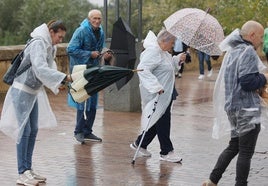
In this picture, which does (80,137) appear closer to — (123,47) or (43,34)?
(123,47)

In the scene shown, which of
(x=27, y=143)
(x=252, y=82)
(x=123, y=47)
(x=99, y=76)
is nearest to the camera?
(x=252, y=82)

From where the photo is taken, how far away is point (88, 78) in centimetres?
759

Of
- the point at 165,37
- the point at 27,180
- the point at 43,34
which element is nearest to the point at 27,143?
the point at 27,180

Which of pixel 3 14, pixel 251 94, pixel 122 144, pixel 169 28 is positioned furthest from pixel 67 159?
pixel 3 14

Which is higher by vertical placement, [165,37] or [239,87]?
[165,37]

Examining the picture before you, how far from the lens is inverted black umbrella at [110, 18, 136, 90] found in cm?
978

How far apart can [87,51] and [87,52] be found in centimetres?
5

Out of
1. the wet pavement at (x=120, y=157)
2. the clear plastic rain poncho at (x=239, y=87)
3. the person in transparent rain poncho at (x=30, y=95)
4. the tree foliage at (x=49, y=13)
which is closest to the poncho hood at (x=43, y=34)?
the person in transparent rain poncho at (x=30, y=95)

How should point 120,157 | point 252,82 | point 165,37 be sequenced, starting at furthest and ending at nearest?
point 120,157, point 165,37, point 252,82

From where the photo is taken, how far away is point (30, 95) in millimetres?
7488

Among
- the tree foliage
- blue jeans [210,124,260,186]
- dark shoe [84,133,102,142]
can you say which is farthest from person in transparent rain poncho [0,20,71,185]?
the tree foliage

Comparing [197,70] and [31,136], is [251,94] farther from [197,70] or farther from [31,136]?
[197,70]

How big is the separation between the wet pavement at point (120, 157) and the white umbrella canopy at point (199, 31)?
1.41 m

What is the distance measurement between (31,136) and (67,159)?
1.29 metres
